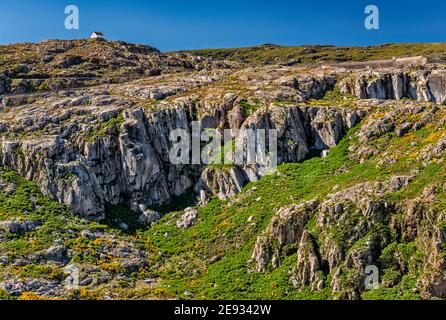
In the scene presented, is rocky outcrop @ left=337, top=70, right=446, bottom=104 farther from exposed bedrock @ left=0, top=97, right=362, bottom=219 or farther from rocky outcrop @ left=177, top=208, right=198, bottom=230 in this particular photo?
rocky outcrop @ left=177, top=208, right=198, bottom=230

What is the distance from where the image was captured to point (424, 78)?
251ft

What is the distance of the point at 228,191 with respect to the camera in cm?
5812

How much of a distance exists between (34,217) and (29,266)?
821 cm

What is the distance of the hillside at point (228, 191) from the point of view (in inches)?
1656

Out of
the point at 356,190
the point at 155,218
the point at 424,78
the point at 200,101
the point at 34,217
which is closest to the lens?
the point at 356,190

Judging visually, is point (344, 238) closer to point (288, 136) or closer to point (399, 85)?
point (288, 136)

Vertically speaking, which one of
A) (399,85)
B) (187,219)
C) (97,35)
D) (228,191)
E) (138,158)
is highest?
(97,35)

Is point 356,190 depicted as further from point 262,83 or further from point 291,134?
point 262,83

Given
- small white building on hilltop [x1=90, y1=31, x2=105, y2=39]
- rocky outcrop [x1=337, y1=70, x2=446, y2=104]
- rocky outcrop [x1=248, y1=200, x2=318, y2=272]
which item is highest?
small white building on hilltop [x1=90, y1=31, x2=105, y2=39]

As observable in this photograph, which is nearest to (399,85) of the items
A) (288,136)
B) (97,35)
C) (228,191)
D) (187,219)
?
(288,136)

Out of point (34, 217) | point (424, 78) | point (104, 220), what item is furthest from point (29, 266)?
point (424, 78)

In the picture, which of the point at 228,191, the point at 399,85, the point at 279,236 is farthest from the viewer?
the point at 399,85

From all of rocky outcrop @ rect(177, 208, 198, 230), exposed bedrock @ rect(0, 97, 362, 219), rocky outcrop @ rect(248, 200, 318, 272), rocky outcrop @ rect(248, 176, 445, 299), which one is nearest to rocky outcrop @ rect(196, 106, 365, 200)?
exposed bedrock @ rect(0, 97, 362, 219)

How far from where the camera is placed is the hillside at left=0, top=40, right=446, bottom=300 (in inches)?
1656
